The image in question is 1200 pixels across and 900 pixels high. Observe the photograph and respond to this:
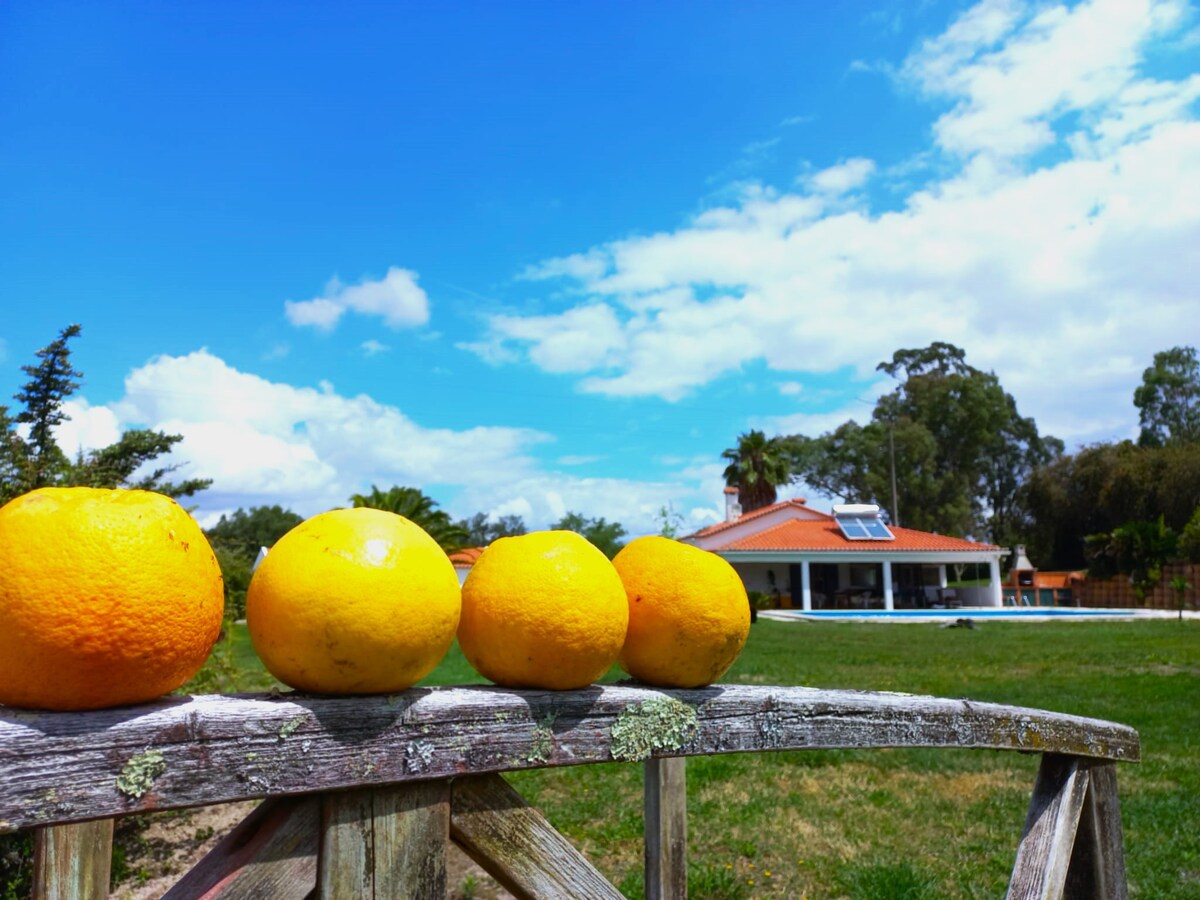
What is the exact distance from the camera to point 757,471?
42.1 m

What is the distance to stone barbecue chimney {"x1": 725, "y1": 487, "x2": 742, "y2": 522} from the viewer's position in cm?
3988

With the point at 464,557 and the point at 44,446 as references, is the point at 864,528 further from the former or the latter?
the point at 44,446

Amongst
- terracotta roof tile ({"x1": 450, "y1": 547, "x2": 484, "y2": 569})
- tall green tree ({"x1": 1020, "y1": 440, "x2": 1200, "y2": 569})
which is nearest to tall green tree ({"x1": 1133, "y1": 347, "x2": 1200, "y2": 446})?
tall green tree ({"x1": 1020, "y1": 440, "x2": 1200, "y2": 569})

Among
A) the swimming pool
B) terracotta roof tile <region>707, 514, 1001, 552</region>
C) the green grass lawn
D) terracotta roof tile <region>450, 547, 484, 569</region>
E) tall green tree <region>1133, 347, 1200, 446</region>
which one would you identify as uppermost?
tall green tree <region>1133, 347, 1200, 446</region>

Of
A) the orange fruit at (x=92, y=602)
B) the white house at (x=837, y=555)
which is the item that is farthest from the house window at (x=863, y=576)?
the orange fruit at (x=92, y=602)

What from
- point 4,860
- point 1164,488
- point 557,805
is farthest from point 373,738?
point 1164,488

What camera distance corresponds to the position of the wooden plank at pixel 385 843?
1270mm

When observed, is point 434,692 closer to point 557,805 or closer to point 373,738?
point 373,738

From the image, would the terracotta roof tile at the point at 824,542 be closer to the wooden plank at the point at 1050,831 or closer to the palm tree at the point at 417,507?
the palm tree at the point at 417,507

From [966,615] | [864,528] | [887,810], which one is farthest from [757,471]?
[887,810]

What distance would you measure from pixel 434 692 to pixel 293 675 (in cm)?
22

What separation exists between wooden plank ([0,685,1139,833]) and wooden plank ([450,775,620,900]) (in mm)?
77

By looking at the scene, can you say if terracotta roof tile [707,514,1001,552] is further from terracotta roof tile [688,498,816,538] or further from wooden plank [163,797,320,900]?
wooden plank [163,797,320,900]

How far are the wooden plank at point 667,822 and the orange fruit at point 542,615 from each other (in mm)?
1843
